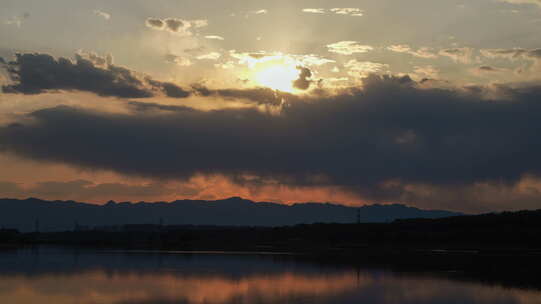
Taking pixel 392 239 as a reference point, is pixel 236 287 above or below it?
below

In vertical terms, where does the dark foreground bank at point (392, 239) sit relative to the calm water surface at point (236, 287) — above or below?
above

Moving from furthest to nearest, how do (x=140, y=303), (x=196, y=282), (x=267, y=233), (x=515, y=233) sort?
(x=267, y=233) → (x=515, y=233) → (x=196, y=282) → (x=140, y=303)

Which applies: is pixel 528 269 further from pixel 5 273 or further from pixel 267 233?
pixel 267 233

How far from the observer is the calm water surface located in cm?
3175

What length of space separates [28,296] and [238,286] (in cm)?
1113

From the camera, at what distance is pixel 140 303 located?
29688 mm

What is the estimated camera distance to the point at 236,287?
120ft

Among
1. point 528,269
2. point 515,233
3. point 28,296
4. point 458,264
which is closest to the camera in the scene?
point 28,296

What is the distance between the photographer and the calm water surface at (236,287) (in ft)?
104

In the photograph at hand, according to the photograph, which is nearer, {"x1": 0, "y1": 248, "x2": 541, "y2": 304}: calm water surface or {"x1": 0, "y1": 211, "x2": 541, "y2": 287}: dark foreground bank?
{"x1": 0, "y1": 248, "x2": 541, "y2": 304}: calm water surface

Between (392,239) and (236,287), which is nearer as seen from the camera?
(236,287)

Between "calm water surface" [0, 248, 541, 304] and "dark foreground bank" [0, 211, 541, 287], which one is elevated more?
"dark foreground bank" [0, 211, 541, 287]

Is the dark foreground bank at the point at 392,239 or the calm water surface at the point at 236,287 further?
the dark foreground bank at the point at 392,239

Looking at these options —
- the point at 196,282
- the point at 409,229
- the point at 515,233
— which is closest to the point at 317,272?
the point at 196,282
